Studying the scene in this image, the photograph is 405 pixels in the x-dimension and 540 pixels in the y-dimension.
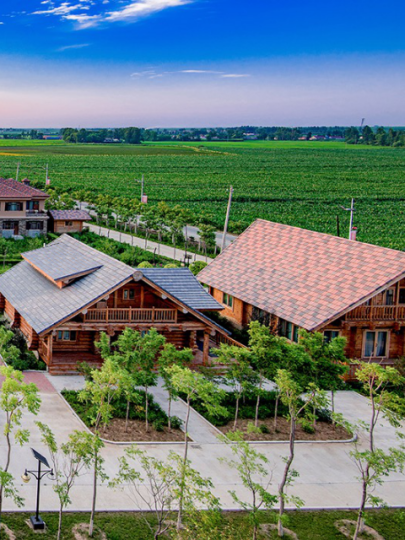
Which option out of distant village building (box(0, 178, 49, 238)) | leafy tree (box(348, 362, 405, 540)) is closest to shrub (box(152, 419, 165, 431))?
leafy tree (box(348, 362, 405, 540))

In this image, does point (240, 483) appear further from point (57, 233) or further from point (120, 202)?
point (120, 202)

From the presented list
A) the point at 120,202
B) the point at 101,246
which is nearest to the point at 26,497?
the point at 101,246

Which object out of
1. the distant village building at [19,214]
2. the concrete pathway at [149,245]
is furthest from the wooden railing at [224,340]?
the distant village building at [19,214]

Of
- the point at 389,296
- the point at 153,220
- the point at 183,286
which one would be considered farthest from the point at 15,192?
the point at 389,296

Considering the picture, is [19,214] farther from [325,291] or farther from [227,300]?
[325,291]

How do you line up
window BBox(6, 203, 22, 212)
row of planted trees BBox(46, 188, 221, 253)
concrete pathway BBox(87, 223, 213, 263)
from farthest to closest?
window BBox(6, 203, 22, 212) → row of planted trees BBox(46, 188, 221, 253) → concrete pathway BBox(87, 223, 213, 263)

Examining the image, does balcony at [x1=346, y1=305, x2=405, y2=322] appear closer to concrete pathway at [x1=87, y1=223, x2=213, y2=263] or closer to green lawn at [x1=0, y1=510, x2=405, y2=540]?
green lawn at [x1=0, y1=510, x2=405, y2=540]
